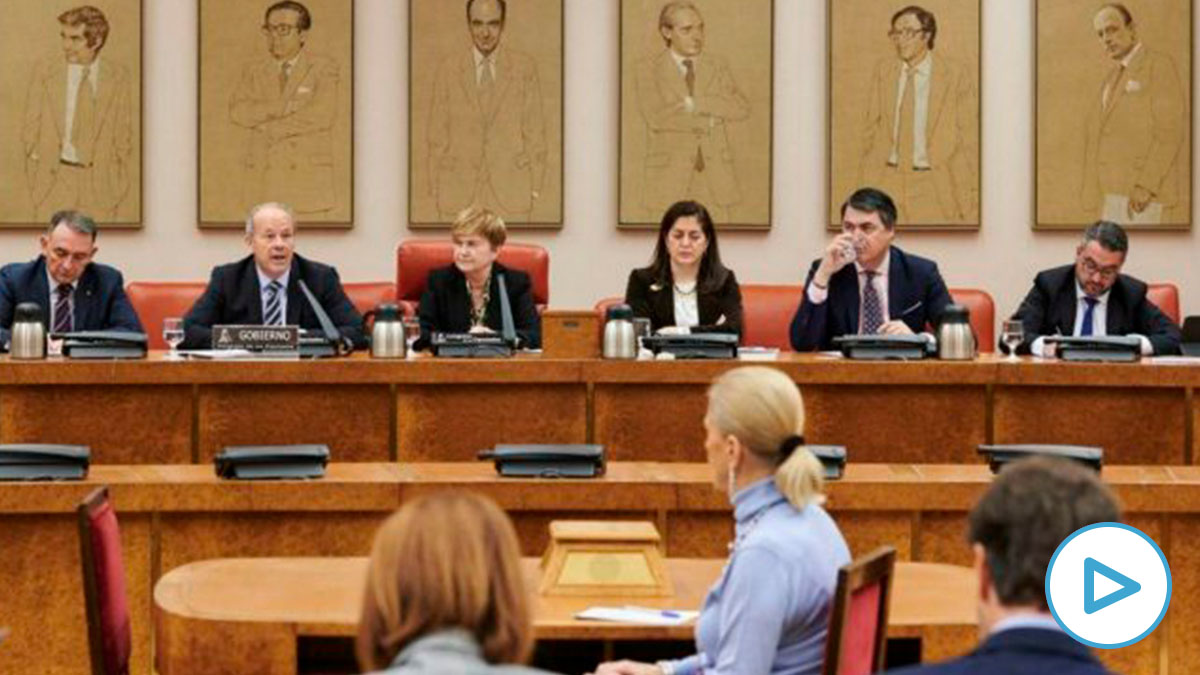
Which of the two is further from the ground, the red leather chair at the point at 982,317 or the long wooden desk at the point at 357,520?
the red leather chair at the point at 982,317

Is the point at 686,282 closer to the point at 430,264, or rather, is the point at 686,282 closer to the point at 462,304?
the point at 462,304

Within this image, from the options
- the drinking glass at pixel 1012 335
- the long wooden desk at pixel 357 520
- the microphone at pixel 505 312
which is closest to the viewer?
the long wooden desk at pixel 357 520

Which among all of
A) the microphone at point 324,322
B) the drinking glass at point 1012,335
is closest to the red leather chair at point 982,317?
the drinking glass at point 1012,335

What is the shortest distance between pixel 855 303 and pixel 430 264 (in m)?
1.81

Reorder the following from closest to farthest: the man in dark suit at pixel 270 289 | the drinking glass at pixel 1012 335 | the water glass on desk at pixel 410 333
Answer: the water glass on desk at pixel 410 333
the drinking glass at pixel 1012 335
the man in dark suit at pixel 270 289

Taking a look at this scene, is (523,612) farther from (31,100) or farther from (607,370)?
(31,100)

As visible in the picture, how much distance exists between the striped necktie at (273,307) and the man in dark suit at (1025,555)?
5423mm

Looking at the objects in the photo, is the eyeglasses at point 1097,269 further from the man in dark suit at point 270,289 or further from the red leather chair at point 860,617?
the red leather chair at point 860,617

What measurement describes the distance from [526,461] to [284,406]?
1316mm

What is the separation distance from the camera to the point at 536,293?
8.20 metres

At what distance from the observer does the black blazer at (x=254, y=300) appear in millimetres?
7457

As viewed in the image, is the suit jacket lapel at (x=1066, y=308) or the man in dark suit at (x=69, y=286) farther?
the suit jacket lapel at (x=1066, y=308)

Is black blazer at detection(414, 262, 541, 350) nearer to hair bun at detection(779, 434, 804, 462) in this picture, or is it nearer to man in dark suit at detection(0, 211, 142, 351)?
man in dark suit at detection(0, 211, 142, 351)

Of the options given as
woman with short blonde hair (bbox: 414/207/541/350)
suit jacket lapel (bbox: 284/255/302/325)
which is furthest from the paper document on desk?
suit jacket lapel (bbox: 284/255/302/325)
